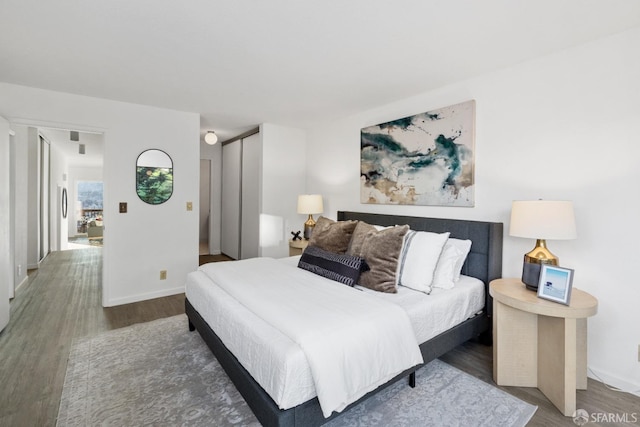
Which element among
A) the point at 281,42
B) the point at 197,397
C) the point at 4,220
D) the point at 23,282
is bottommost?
the point at 197,397

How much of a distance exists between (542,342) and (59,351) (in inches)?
147

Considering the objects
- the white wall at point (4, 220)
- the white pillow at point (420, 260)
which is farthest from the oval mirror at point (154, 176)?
the white pillow at point (420, 260)

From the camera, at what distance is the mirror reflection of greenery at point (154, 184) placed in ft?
12.4

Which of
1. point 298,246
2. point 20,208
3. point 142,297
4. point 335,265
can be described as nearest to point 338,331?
point 335,265

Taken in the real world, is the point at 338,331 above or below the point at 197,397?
above

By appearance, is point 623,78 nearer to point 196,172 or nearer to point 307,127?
point 307,127

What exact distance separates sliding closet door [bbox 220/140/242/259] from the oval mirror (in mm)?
1815

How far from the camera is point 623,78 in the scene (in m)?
2.07

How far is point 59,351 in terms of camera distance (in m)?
2.57

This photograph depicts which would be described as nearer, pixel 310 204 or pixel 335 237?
pixel 335 237

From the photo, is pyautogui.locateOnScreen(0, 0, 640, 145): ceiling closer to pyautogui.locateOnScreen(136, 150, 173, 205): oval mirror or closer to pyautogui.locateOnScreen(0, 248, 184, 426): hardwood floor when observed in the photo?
pyautogui.locateOnScreen(136, 150, 173, 205): oval mirror

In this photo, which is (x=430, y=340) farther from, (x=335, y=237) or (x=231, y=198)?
(x=231, y=198)

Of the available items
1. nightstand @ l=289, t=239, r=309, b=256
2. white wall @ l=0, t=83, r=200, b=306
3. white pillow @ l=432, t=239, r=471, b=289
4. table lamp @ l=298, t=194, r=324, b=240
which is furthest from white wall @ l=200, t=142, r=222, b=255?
white pillow @ l=432, t=239, r=471, b=289

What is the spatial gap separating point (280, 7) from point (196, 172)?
9.26ft
